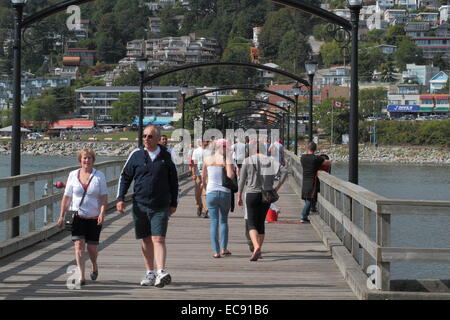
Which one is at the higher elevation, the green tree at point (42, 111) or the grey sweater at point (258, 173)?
the green tree at point (42, 111)

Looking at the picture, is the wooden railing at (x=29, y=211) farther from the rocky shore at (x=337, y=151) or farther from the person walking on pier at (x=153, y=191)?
the rocky shore at (x=337, y=151)

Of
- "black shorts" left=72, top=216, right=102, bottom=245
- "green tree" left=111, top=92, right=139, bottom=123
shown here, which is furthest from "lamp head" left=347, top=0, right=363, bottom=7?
"green tree" left=111, top=92, right=139, bottom=123

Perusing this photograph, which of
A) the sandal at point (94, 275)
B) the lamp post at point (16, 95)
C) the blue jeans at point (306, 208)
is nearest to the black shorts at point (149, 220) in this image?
the sandal at point (94, 275)

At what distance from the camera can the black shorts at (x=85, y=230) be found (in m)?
10.3

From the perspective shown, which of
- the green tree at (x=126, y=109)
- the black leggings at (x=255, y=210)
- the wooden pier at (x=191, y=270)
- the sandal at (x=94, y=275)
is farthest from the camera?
the green tree at (x=126, y=109)

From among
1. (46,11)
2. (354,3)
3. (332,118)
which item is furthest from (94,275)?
(332,118)

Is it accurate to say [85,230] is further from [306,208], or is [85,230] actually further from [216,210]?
[306,208]

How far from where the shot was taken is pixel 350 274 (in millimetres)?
10234

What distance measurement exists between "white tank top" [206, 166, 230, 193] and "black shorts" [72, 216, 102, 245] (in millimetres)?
2633

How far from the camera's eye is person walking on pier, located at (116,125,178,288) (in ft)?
32.6

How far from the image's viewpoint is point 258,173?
12562 millimetres

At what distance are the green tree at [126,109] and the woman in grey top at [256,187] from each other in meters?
168

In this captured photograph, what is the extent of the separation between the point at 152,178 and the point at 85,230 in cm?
100
